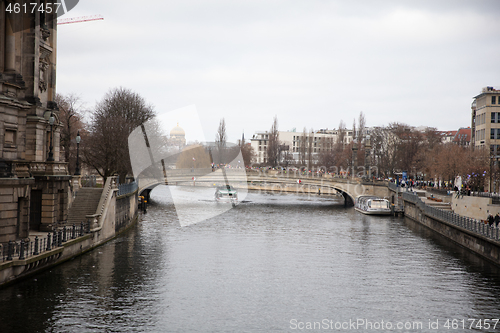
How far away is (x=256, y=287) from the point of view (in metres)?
26.6

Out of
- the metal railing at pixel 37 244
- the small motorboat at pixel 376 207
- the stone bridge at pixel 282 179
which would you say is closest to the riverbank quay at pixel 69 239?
the metal railing at pixel 37 244

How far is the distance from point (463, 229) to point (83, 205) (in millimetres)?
29016

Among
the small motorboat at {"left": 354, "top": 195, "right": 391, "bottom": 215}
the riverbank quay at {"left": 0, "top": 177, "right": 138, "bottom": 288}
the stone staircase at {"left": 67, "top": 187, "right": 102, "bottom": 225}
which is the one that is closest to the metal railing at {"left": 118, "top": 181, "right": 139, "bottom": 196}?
the riverbank quay at {"left": 0, "top": 177, "right": 138, "bottom": 288}

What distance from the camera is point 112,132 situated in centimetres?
5956

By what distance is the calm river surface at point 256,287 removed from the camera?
828 inches

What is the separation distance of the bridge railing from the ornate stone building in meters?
28.5

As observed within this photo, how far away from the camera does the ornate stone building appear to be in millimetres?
26453

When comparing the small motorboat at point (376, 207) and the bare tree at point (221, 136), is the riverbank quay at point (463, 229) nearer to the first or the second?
the small motorboat at point (376, 207)

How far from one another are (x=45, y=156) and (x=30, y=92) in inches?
202

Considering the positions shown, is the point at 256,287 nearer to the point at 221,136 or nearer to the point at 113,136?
the point at 113,136

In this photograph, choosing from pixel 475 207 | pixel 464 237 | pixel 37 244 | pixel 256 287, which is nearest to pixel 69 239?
pixel 37 244

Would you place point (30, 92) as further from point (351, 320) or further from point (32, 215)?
point (351, 320)

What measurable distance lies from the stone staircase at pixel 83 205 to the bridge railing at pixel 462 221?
90.1 feet

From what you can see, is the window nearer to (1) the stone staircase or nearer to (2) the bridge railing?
(1) the stone staircase
